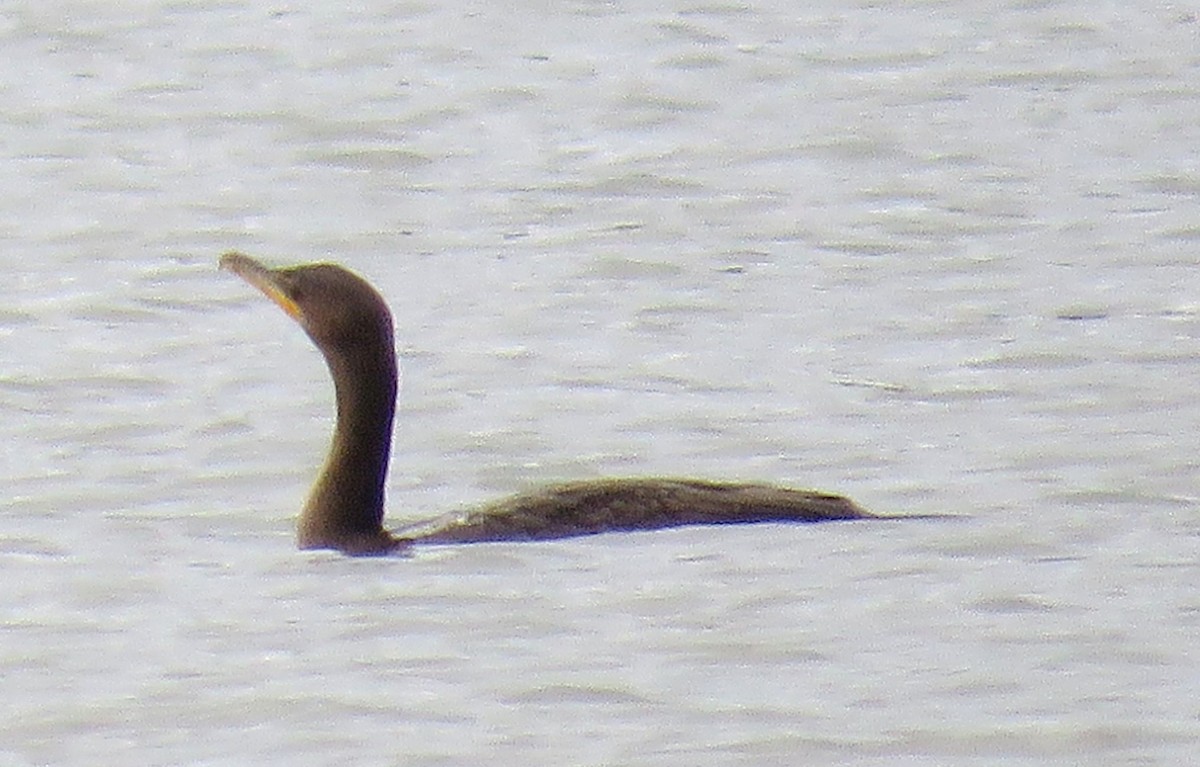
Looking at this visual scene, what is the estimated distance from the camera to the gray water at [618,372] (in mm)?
9180

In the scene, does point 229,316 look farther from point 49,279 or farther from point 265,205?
point 265,205

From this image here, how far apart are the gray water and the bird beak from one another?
2.28 ft

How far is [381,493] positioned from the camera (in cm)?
1080

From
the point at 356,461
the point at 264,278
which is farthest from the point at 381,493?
the point at 264,278

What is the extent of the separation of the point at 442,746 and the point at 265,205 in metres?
7.83

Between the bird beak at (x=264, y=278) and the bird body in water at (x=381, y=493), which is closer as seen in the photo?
the bird body in water at (x=381, y=493)

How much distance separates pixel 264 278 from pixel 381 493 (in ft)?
2.25

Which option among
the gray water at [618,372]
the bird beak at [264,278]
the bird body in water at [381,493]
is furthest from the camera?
the bird beak at [264,278]

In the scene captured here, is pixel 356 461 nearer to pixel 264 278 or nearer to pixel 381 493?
pixel 381 493

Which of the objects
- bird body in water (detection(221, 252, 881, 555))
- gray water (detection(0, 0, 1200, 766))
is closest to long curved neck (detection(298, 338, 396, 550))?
bird body in water (detection(221, 252, 881, 555))

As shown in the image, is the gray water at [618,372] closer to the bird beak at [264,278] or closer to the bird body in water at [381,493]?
the bird body in water at [381,493]

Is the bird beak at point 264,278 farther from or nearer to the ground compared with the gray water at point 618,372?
farther from the ground

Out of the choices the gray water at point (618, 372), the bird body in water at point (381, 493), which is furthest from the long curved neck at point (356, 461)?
the gray water at point (618, 372)

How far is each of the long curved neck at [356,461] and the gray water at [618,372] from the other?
14 cm
